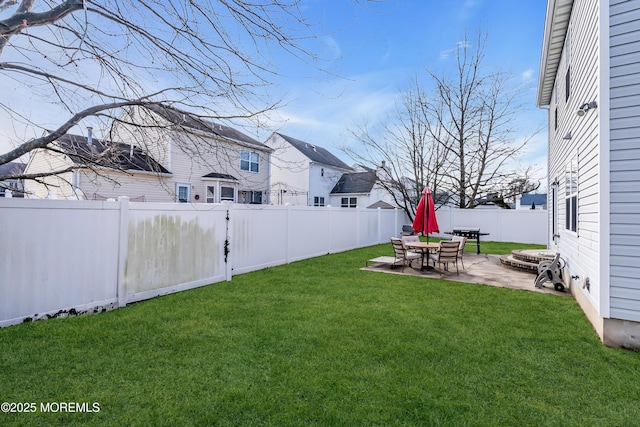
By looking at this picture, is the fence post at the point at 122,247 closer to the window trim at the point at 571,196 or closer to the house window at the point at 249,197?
the window trim at the point at 571,196

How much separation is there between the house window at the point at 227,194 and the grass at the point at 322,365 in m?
13.5

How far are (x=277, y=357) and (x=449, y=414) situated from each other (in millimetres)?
1783

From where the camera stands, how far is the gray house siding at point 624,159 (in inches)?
152

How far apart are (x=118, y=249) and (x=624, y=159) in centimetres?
721

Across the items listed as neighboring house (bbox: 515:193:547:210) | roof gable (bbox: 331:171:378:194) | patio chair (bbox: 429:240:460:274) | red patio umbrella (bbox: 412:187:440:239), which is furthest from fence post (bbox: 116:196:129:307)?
neighboring house (bbox: 515:193:547:210)

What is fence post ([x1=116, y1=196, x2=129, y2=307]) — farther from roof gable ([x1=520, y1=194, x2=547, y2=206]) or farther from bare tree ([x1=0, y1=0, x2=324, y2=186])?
roof gable ([x1=520, y1=194, x2=547, y2=206])

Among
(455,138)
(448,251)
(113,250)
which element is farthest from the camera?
(455,138)

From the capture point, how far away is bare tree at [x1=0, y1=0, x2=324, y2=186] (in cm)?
296

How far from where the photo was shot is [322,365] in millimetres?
3381

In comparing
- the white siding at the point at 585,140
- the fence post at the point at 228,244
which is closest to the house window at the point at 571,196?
the white siding at the point at 585,140

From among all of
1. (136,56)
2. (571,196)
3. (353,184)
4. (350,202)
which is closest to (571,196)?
(571,196)

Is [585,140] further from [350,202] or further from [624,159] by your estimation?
[350,202]

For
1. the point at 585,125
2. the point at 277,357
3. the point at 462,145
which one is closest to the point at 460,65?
the point at 462,145

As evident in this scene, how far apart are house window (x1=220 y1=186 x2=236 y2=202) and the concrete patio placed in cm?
1173
